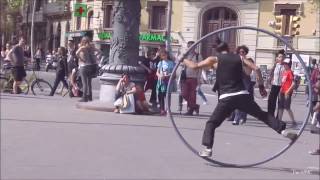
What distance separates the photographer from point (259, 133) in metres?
14.0

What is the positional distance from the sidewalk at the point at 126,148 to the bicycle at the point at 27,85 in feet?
20.7

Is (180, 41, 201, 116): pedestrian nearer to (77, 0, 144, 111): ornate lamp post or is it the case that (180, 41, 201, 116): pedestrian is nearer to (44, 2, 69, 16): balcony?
(77, 0, 144, 111): ornate lamp post

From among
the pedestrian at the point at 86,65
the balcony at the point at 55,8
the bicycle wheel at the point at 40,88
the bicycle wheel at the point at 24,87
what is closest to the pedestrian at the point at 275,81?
the pedestrian at the point at 86,65

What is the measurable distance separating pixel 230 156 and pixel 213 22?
4435cm

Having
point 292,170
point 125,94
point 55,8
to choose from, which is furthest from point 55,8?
point 292,170

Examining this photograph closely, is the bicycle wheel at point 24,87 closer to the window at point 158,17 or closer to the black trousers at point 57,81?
the black trousers at point 57,81

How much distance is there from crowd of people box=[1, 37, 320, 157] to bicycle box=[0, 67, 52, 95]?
2.01 feet

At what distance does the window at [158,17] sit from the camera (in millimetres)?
57688

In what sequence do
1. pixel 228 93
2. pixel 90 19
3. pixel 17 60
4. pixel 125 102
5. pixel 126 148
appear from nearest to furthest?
pixel 228 93 → pixel 126 148 → pixel 125 102 → pixel 17 60 → pixel 90 19

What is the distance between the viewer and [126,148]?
35.1 feet

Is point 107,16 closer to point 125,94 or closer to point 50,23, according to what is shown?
point 50,23

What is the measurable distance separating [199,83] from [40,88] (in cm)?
723

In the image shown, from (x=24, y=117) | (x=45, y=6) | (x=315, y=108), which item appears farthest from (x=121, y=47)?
(x=45, y=6)

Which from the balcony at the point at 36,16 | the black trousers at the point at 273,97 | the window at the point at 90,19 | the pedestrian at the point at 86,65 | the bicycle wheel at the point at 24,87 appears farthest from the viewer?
the balcony at the point at 36,16
